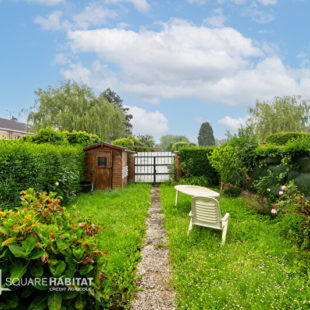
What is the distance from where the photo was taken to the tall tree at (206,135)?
33094 millimetres

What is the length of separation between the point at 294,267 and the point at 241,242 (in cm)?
112

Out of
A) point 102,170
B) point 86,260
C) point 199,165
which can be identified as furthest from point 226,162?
point 86,260

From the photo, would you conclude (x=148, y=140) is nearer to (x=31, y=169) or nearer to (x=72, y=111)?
(x=72, y=111)

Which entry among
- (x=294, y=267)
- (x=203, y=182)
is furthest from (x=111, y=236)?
(x=203, y=182)

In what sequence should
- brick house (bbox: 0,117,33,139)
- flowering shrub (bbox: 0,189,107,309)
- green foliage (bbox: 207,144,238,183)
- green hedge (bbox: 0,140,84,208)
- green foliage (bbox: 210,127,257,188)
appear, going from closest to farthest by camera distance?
flowering shrub (bbox: 0,189,107,309) → green hedge (bbox: 0,140,84,208) → green foliage (bbox: 210,127,257,188) → green foliage (bbox: 207,144,238,183) → brick house (bbox: 0,117,33,139)

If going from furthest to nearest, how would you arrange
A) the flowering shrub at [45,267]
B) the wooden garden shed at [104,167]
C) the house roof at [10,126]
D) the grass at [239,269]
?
1. the house roof at [10,126]
2. the wooden garden shed at [104,167]
3. the grass at [239,269]
4. the flowering shrub at [45,267]

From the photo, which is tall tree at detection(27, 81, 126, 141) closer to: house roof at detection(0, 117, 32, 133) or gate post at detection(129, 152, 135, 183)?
gate post at detection(129, 152, 135, 183)

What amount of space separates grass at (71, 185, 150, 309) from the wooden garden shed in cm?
147

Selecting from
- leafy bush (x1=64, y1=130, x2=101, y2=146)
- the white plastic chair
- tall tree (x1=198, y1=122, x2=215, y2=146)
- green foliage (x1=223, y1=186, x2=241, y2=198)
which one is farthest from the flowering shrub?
tall tree (x1=198, y1=122, x2=215, y2=146)

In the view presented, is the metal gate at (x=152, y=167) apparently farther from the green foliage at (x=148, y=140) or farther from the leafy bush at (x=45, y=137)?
the green foliage at (x=148, y=140)

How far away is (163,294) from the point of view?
2816 mm

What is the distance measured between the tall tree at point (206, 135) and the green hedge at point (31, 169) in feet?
89.3

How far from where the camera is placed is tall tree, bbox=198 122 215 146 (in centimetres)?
3309

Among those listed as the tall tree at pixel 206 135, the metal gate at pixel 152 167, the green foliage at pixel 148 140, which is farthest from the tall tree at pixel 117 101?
the metal gate at pixel 152 167
